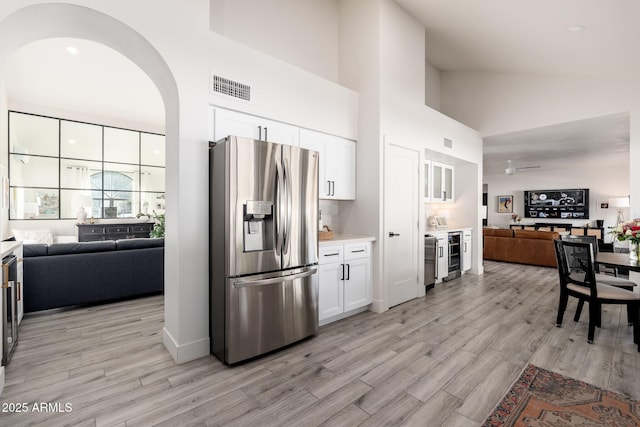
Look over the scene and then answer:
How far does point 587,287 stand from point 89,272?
228 inches

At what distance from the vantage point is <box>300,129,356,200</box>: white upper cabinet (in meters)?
3.65

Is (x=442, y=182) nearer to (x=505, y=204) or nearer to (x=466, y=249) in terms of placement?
(x=466, y=249)

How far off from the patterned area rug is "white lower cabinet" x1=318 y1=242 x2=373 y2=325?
5.76 ft

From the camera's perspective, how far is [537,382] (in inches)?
92.5

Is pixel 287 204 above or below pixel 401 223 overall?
above

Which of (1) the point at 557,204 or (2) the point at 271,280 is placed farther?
(1) the point at 557,204

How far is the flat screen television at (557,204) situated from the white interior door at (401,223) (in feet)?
31.3

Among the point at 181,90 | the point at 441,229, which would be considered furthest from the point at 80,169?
the point at 441,229

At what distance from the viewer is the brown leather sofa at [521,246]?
6.86 m

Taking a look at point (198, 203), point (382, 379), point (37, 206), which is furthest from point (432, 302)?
point (37, 206)

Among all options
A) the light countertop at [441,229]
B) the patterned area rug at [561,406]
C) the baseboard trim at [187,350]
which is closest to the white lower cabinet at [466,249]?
the light countertop at [441,229]

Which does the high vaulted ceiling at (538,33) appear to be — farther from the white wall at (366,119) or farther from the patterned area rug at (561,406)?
the patterned area rug at (561,406)

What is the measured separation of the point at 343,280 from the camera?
358cm

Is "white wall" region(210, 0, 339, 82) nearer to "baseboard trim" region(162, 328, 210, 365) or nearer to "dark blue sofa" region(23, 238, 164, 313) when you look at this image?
"dark blue sofa" region(23, 238, 164, 313)
